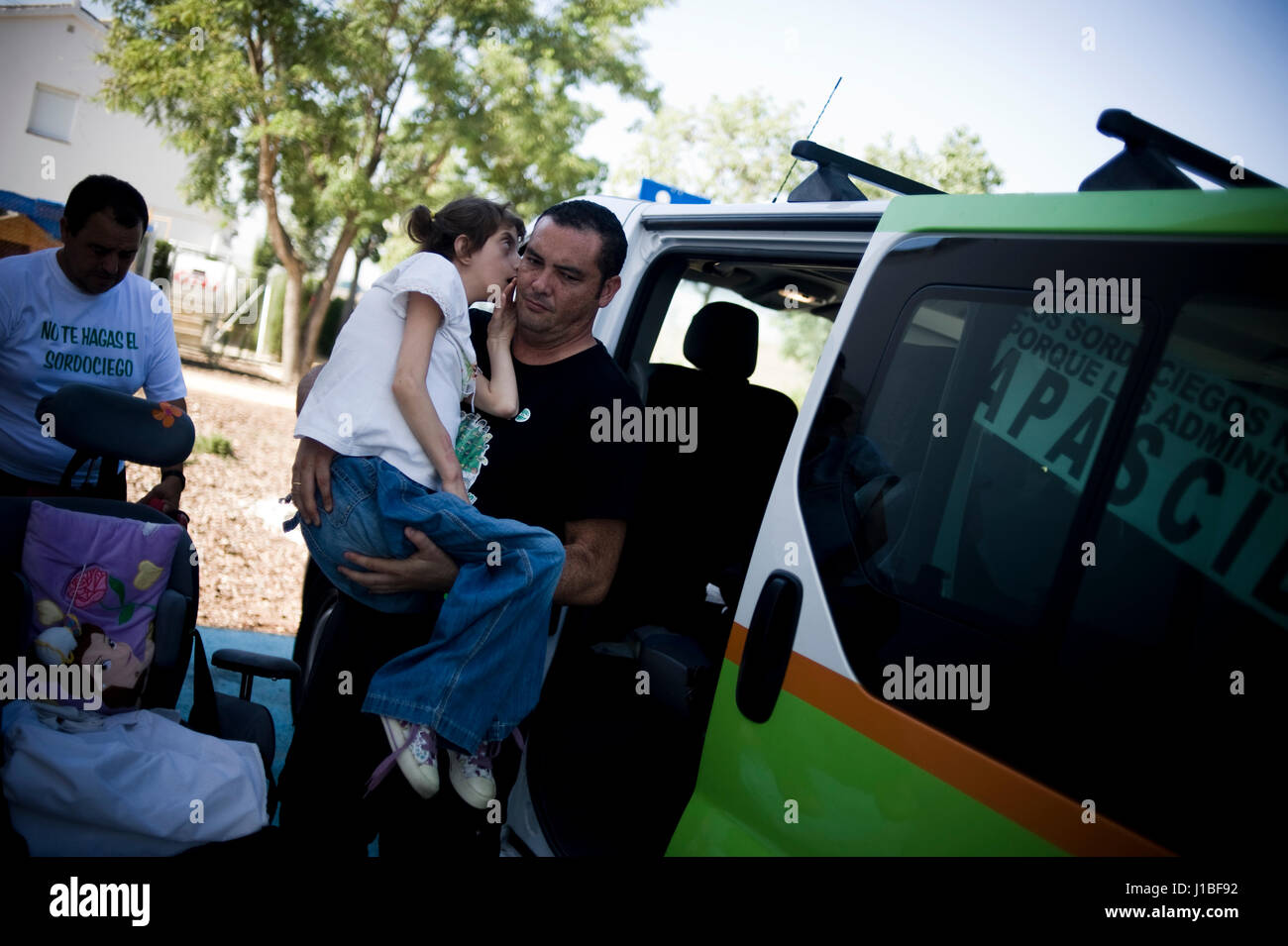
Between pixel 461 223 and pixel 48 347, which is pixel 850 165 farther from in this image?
pixel 48 347

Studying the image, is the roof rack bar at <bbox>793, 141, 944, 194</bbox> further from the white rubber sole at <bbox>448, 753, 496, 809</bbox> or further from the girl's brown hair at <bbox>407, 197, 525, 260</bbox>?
the white rubber sole at <bbox>448, 753, 496, 809</bbox>

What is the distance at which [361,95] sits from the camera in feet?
58.2

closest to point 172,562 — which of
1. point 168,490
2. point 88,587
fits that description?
point 88,587

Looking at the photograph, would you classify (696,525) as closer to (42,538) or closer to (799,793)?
(799,793)

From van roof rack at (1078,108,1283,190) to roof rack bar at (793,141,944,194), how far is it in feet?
3.07

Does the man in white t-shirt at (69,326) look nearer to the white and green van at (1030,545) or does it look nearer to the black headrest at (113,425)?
the black headrest at (113,425)

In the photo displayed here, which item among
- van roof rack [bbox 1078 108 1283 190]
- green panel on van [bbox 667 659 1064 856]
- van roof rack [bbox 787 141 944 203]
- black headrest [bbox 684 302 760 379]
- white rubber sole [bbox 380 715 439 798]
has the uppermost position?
van roof rack [bbox 787 141 944 203]

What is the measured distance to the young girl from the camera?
2371 millimetres

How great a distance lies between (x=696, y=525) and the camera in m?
3.82

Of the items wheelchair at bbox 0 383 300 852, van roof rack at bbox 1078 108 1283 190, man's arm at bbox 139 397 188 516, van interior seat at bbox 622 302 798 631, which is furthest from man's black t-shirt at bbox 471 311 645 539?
van roof rack at bbox 1078 108 1283 190

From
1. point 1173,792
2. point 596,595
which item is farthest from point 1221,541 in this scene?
point 596,595

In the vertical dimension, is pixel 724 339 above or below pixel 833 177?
below

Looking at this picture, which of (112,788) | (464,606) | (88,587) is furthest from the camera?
(88,587)

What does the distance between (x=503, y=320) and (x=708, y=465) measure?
1265 mm
